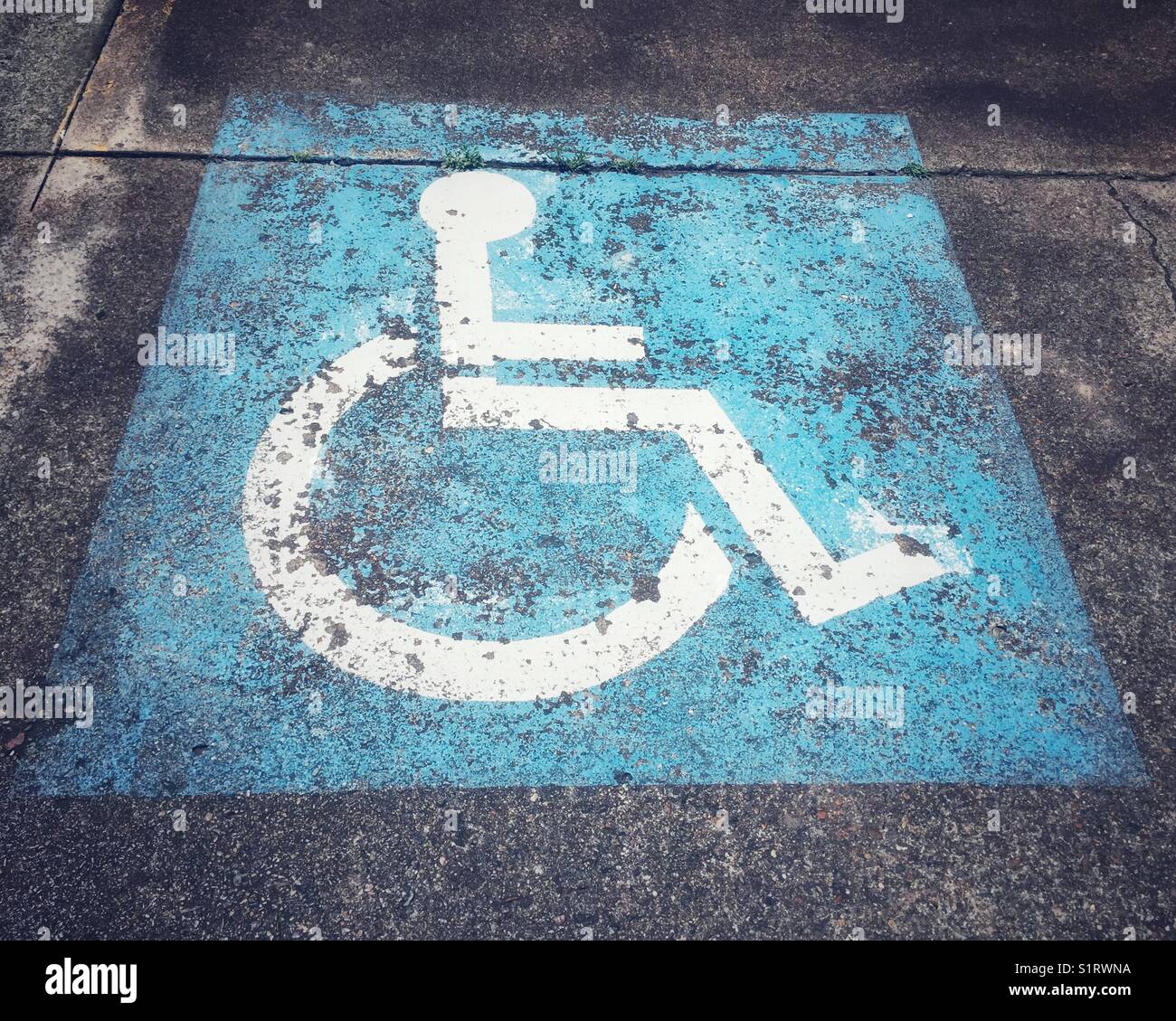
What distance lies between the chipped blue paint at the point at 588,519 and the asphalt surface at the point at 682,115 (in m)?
0.11

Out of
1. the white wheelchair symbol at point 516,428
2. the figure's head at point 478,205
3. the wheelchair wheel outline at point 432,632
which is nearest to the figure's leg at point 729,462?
the white wheelchair symbol at point 516,428

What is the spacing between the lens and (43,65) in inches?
182

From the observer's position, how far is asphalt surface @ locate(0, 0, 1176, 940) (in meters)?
2.39

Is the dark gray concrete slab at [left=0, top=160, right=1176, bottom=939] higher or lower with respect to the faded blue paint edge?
lower

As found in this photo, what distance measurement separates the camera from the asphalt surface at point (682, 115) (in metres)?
2.39

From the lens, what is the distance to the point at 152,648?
2742 millimetres

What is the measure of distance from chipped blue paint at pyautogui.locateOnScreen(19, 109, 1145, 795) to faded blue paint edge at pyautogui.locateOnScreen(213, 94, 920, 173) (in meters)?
0.18

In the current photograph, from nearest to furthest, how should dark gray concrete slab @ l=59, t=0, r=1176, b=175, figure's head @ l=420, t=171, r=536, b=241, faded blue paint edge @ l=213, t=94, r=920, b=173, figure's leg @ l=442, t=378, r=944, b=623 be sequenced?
1. figure's leg @ l=442, t=378, r=944, b=623
2. figure's head @ l=420, t=171, r=536, b=241
3. faded blue paint edge @ l=213, t=94, r=920, b=173
4. dark gray concrete slab @ l=59, t=0, r=1176, b=175

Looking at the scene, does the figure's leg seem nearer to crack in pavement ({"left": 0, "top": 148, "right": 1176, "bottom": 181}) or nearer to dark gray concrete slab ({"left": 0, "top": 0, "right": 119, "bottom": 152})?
crack in pavement ({"left": 0, "top": 148, "right": 1176, "bottom": 181})

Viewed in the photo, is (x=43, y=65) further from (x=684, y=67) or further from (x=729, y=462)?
(x=729, y=462)

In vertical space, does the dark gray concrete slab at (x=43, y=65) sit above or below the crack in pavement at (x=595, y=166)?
above

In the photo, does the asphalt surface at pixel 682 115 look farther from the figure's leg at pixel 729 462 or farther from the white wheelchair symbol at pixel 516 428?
the figure's leg at pixel 729 462

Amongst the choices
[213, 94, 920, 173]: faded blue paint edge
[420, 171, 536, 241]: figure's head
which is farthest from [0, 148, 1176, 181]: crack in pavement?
[420, 171, 536, 241]: figure's head
